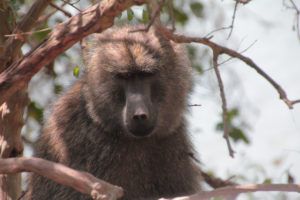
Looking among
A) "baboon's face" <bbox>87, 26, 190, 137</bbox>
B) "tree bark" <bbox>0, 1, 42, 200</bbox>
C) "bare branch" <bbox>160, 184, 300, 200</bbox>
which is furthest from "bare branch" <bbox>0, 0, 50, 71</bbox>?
"bare branch" <bbox>160, 184, 300, 200</bbox>

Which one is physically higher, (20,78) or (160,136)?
(20,78)

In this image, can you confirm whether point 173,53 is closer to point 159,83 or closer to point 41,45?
point 159,83

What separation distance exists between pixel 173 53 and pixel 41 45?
64.0 inches

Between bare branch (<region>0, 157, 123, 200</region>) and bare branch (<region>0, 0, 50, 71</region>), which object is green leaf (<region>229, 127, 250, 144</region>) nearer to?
bare branch (<region>0, 0, 50, 71</region>)

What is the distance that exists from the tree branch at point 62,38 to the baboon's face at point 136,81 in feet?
3.54

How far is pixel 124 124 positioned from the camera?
17.1ft

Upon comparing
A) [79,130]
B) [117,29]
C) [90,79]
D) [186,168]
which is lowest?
[186,168]

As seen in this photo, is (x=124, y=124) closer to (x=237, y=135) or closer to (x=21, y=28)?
(x=21, y=28)

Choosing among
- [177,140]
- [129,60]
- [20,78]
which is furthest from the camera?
[177,140]

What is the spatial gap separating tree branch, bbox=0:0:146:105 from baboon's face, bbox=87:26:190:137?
3.54 ft

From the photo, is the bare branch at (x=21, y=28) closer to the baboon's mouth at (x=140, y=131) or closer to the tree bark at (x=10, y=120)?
the tree bark at (x=10, y=120)

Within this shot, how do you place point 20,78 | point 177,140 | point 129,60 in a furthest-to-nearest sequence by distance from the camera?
point 177,140
point 129,60
point 20,78

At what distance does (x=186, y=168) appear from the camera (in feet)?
18.5

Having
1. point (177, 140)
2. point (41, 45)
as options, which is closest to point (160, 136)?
point (177, 140)
